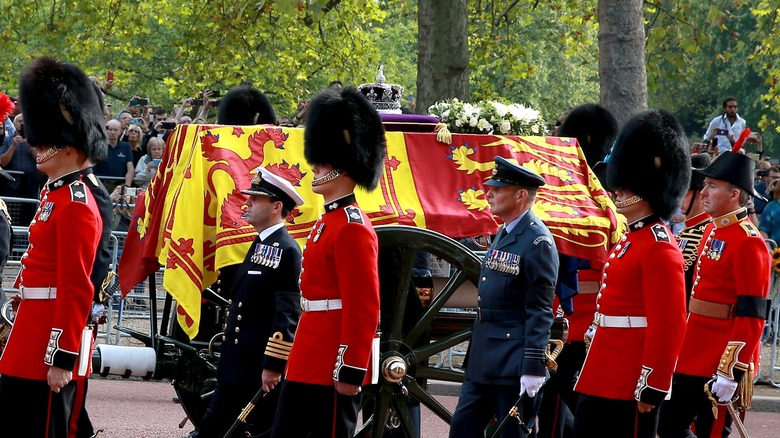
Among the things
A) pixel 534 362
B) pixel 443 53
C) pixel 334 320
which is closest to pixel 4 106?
pixel 334 320

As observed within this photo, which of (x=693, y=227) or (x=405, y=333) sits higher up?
(x=693, y=227)

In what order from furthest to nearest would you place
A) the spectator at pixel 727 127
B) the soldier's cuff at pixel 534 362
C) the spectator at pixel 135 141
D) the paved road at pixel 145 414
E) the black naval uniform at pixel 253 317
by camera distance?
the spectator at pixel 727 127 < the spectator at pixel 135 141 < the paved road at pixel 145 414 < the black naval uniform at pixel 253 317 < the soldier's cuff at pixel 534 362

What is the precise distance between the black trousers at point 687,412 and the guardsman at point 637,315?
2.81 feet

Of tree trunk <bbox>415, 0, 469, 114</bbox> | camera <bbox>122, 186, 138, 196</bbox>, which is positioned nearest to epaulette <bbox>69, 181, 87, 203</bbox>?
camera <bbox>122, 186, 138, 196</bbox>

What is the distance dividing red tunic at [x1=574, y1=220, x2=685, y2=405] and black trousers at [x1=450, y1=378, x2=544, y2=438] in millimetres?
296

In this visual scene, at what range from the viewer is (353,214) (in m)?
5.34

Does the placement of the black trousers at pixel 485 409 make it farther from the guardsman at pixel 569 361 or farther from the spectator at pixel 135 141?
the spectator at pixel 135 141

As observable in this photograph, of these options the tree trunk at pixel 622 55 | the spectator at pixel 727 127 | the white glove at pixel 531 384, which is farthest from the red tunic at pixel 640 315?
the spectator at pixel 727 127

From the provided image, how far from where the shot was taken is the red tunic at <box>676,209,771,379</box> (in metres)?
6.04

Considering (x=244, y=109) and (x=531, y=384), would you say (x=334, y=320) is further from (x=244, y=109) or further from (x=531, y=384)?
(x=244, y=109)

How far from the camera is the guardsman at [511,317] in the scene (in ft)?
18.1

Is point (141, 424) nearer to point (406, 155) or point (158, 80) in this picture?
point (406, 155)

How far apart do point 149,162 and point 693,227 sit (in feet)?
21.0

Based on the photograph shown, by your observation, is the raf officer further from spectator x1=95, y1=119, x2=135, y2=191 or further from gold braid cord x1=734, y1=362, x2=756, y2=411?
spectator x1=95, y1=119, x2=135, y2=191
